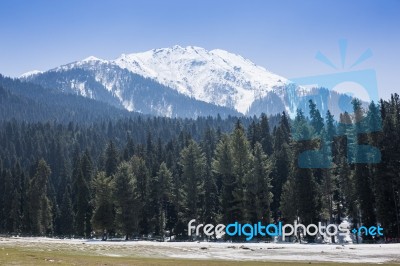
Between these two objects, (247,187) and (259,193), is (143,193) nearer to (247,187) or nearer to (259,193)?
(247,187)

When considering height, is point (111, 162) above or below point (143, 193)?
above

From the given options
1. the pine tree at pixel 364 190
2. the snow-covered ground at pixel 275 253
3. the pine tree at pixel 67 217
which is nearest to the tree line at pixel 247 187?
the pine tree at pixel 364 190

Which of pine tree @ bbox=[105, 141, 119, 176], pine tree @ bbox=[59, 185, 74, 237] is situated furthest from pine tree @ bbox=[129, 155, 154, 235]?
pine tree @ bbox=[59, 185, 74, 237]

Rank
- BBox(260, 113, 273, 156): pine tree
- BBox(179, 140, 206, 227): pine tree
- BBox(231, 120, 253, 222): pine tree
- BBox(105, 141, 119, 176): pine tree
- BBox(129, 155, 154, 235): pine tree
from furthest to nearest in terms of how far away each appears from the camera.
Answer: BBox(105, 141, 119, 176): pine tree, BBox(260, 113, 273, 156): pine tree, BBox(129, 155, 154, 235): pine tree, BBox(179, 140, 206, 227): pine tree, BBox(231, 120, 253, 222): pine tree

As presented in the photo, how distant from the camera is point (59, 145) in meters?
198

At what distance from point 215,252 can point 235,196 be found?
2461cm

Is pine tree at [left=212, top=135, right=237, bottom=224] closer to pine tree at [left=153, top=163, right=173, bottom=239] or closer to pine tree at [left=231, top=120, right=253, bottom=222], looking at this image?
pine tree at [left=231, top=120, right=253, bottom=222]

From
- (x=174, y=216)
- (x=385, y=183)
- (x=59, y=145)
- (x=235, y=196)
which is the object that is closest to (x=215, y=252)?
(x=235, y=196)

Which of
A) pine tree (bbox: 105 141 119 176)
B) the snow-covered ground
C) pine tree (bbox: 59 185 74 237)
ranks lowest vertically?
the snow-covered ground

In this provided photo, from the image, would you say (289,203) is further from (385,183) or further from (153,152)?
(153,152)

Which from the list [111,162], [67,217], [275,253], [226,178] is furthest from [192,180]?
[67,217]

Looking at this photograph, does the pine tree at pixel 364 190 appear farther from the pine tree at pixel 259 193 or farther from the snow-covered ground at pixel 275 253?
the snow-covered ground at pixel 275 253

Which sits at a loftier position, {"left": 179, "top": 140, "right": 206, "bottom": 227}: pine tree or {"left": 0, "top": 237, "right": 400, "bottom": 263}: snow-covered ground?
{"left": 179, "top": 140, "right": 206, "bottom": 227}: pine tree

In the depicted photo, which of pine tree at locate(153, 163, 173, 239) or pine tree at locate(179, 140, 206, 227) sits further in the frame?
pine tree at locate(153, 163, 173, 239)
